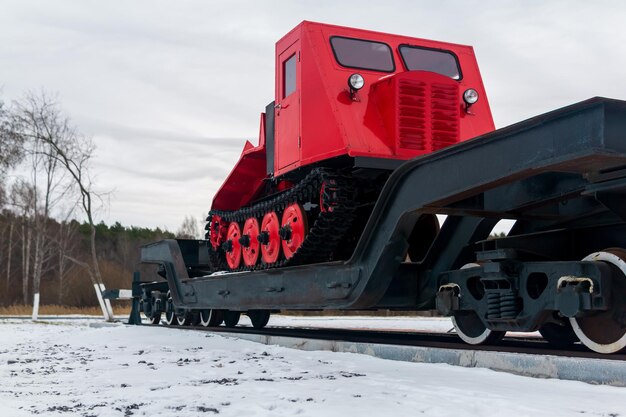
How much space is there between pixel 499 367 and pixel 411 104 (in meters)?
3.53

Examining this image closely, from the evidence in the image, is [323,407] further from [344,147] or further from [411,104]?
[411,104]

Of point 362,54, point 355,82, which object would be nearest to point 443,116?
point 355,82

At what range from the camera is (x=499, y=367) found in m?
5.29

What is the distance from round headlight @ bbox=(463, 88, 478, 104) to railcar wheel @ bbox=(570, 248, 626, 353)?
3.46m

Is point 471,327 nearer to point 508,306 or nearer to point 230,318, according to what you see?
point 508,306

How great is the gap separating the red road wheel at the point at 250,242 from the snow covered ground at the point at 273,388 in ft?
9.43

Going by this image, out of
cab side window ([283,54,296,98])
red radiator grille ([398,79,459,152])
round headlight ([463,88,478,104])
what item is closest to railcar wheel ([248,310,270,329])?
cab side window ([283,54,296,98])

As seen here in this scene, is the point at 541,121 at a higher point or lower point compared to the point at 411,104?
lower

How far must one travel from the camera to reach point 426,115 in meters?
7.98

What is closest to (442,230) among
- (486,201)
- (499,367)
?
(486,201)

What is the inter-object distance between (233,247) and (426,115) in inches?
174

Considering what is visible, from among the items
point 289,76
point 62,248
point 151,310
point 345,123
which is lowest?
point 151,310

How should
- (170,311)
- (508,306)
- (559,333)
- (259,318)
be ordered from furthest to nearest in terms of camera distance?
(170,311)
(259,318)
(559,333)
(508,306)

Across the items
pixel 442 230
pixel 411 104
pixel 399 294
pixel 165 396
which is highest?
pixel 411 104
